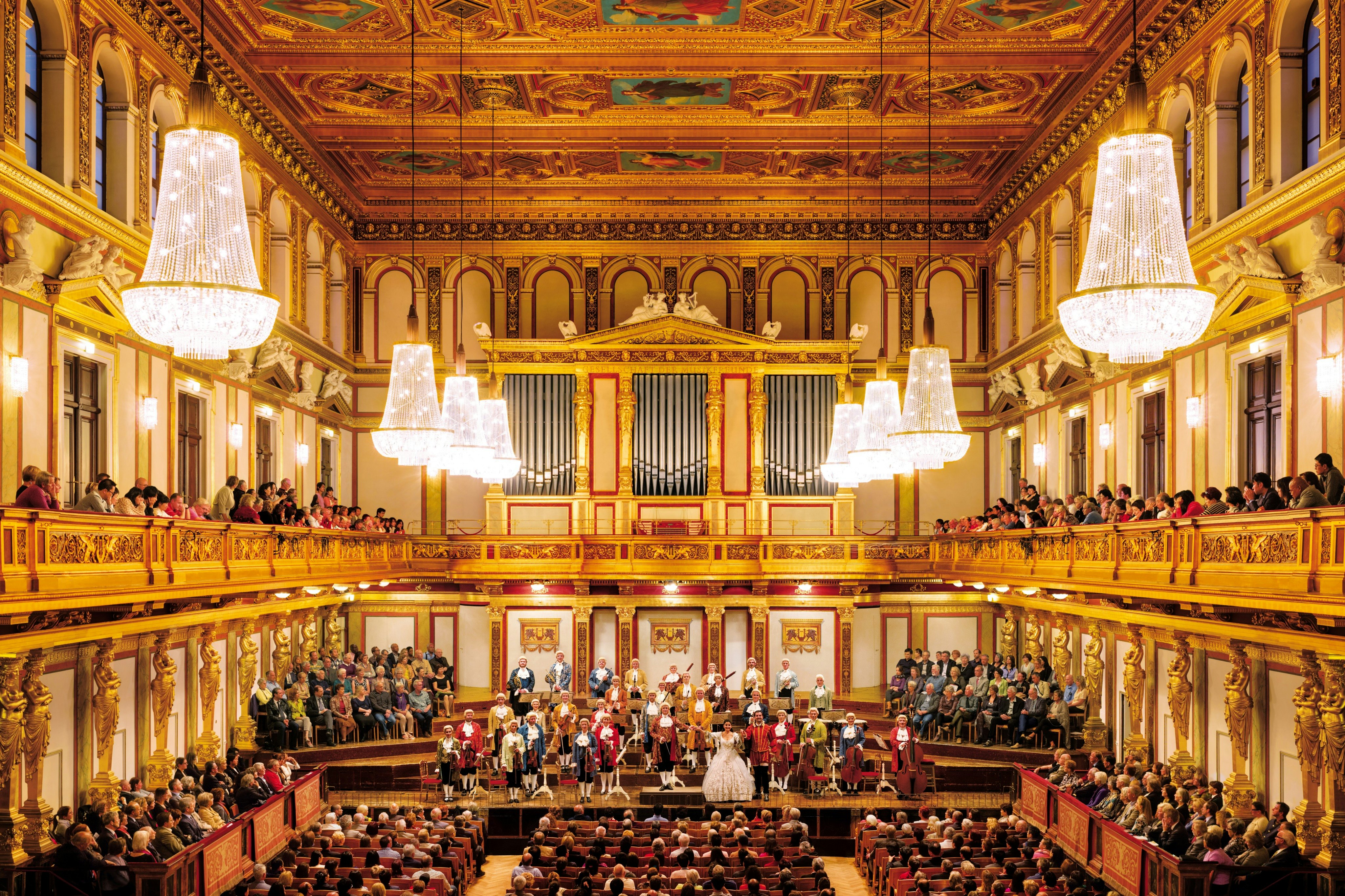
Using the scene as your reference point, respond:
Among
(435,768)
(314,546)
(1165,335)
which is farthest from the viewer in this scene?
(435,768)

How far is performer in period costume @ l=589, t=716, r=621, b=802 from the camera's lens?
20203mm

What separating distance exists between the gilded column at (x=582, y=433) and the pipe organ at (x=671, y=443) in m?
1.07

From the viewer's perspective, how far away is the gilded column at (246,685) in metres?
20.3

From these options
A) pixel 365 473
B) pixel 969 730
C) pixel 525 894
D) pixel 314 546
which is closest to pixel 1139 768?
pixel 969 730

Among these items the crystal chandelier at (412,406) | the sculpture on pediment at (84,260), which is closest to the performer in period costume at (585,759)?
the crystal chandelier at (412,406)

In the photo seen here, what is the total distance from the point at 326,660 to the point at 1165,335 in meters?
20.0

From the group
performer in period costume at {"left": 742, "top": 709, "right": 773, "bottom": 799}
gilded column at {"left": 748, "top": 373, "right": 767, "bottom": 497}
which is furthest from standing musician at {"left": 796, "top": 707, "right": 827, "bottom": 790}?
gilded column at {"left": 748, "top": 373, "right": 767, "bottom": 497}

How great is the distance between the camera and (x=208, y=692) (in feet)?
61.7

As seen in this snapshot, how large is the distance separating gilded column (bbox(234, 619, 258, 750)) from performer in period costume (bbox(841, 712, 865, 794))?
34.5ft

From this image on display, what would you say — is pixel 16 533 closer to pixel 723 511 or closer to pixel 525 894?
pixel 525 894

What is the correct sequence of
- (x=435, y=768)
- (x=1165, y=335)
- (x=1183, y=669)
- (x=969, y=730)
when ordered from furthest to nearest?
(x=969, y=730) → (x=435, y=768) → (x=1183, y=669) → (x=1165, y=335)

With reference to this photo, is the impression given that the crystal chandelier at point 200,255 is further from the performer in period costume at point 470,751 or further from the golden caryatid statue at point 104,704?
the performer in period costume at point 470,751

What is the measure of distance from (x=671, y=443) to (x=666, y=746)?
348 inches

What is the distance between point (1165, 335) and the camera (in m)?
8.08
